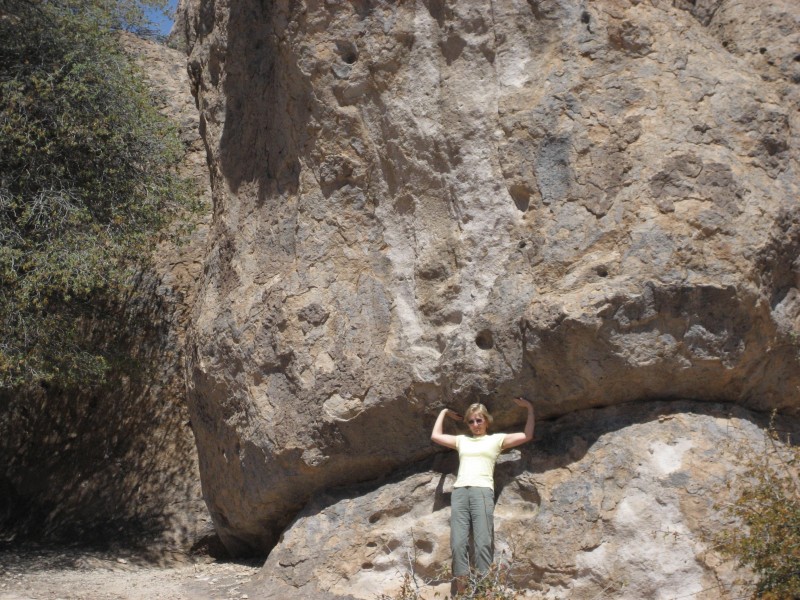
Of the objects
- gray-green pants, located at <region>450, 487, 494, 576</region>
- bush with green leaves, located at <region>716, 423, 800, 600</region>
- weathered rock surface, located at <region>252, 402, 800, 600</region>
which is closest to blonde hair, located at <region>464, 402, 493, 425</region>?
weathered rock surface, located at <region>252, 402, 800, 600</region>

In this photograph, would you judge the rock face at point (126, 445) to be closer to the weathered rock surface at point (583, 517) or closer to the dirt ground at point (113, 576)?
the dirt ground at point (113, 576)

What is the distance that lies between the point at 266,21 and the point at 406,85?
1541 mm

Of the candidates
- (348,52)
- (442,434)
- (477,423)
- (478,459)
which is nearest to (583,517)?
(478,459)

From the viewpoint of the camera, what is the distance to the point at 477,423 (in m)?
6.23

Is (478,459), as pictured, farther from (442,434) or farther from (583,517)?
(583,517)

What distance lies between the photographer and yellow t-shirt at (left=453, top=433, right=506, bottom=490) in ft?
20.1

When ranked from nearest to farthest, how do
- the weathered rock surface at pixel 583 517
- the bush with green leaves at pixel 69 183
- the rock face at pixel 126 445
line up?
the weathered rock surface at pixel 583 517 → the bush with green leaves at pixel 69 183 → the rock face at pixel 126 445

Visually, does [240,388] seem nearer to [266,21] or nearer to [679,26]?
[266,21]

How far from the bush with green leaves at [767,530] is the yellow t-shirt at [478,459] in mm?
1329

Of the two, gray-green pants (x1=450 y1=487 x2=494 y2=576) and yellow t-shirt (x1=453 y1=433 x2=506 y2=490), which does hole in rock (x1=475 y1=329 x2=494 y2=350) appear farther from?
gray-green pants (x1=450 y1=487 x2=494 y2=576)

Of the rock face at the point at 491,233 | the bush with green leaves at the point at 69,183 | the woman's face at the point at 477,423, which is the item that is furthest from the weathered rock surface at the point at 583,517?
the bush with green leaves at the point at 69,183

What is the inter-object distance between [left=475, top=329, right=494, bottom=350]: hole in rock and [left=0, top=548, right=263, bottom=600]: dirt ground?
87.0 inches

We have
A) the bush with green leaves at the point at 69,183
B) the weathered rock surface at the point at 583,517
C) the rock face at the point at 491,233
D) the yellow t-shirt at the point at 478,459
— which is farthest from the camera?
the bush with green leaves at the point at 69,183

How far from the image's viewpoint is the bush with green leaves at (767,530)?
5.00 metres
